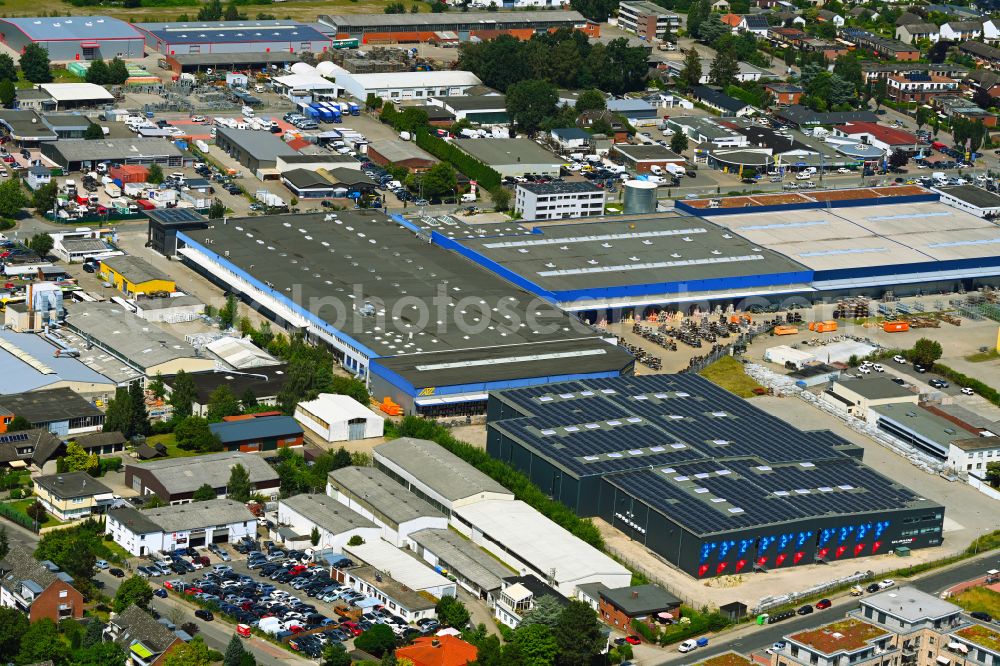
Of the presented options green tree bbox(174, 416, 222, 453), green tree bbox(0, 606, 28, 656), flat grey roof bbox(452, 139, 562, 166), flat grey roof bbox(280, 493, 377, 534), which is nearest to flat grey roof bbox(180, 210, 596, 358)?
green tree bbox(174, 416, 222, 453)

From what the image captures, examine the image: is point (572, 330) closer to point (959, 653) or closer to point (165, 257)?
point (165, 257)

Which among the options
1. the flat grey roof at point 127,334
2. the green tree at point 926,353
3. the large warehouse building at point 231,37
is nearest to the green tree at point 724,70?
the large warehouse building at point 231,37

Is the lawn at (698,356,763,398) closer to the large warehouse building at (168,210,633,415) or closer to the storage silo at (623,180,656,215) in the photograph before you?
the large warehouse building at (168,210,633,415)

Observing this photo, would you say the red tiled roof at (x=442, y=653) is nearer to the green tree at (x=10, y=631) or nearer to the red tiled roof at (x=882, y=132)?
the green tree at (x=10, y=631)

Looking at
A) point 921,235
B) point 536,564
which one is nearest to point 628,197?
point 921,235

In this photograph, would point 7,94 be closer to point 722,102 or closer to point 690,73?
point 690,73
